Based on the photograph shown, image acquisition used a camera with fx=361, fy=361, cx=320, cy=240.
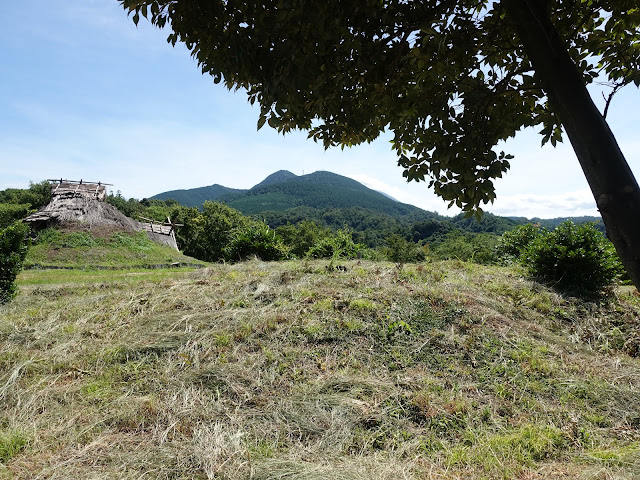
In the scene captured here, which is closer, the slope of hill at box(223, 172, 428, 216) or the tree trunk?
the tree trunk

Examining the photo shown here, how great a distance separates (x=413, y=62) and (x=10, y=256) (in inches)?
372

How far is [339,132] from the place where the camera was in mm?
3299

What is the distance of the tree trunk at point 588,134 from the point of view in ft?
6.22

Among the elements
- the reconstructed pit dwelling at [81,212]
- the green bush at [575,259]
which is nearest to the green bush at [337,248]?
the green bush at [575,259]

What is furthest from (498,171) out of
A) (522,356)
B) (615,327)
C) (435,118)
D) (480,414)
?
(615,327)

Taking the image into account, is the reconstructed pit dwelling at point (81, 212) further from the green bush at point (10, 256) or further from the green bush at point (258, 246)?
the green bush at point (10, 256)

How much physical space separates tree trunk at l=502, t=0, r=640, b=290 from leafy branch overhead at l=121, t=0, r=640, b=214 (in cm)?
50

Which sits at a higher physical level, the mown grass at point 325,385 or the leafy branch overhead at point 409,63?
the leafy branch overhead at point 409,63

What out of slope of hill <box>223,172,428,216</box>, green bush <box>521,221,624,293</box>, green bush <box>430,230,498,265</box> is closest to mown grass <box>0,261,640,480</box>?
green bush <box>521,221,624,293</box>

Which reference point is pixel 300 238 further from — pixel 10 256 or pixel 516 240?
pixel 10 256

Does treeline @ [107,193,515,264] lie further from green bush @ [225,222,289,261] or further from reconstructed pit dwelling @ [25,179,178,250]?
reconstructed pit dwelling @ [25,179,178,250]

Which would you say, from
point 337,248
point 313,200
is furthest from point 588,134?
point 313,200

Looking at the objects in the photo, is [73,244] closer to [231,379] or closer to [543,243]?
[231,379]

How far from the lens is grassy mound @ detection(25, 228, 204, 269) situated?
17.9 meters
